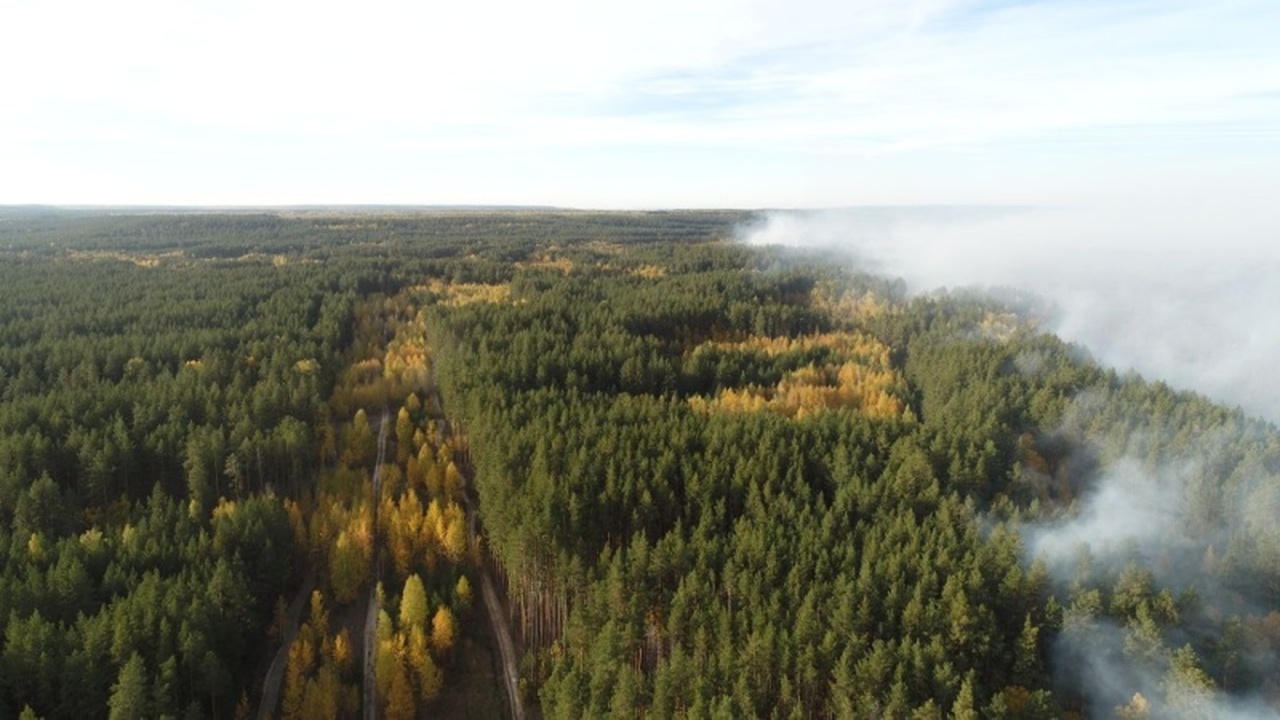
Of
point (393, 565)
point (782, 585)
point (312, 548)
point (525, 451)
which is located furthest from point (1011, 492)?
point (312, 548)

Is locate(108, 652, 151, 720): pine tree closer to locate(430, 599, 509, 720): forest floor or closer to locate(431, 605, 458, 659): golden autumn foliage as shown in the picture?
locate(430, 599, 509, 720): forest floor

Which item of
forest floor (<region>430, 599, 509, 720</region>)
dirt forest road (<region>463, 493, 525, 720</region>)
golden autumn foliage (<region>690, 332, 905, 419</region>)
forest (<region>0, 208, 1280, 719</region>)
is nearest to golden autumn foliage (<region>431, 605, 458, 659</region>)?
forest (<region>0, 208, 1280, 719</region>)

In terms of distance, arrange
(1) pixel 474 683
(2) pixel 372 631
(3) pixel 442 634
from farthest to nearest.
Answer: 1. (2) pixel 372 631
2. (1) pixel 474 683
3. (3) pixel 442 634

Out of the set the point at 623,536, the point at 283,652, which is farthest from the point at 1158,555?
the point at 283,652

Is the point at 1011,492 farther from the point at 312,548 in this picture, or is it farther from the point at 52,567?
the point at 52,567

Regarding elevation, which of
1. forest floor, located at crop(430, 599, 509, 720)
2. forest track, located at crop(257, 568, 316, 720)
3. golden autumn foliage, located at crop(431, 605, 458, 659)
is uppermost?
golden autumn foliage, located at crop(431, 605, 458, 659)

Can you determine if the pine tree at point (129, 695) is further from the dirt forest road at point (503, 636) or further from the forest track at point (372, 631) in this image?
the dirt forest road at point (503, 636)

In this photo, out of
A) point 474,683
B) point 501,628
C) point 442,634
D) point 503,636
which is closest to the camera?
point 442,634

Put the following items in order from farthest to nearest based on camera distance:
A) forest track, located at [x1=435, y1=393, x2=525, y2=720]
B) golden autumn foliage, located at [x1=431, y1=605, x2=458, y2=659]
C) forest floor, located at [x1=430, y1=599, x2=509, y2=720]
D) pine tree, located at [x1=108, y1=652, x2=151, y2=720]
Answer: golden autumn foliage, located at [x1=431, y1=605, x2=458, y2=659] < forest track, located at [x1=435, y1=393, x2=525, y2=720] < forest floor, located at [x1=430, y1=599, x2=509, y2=720] < pine tree, located at [x1=108, y1=652, x2=151, y2=720]

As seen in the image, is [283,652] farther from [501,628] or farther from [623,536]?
[623,536]
